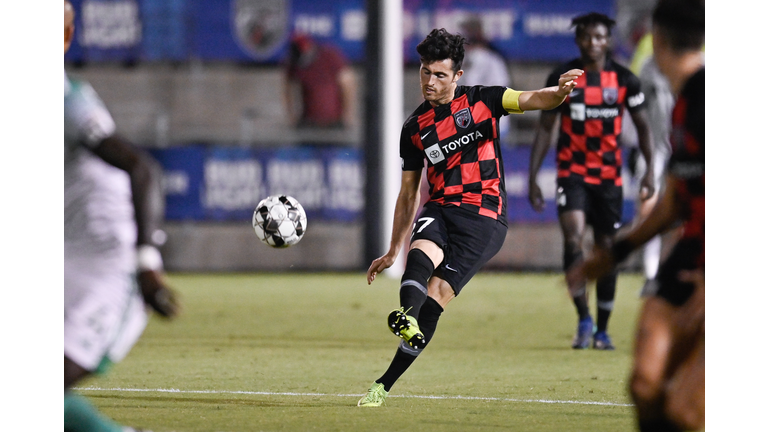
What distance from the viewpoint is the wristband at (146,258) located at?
3.76m

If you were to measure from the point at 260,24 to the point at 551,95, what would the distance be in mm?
8870

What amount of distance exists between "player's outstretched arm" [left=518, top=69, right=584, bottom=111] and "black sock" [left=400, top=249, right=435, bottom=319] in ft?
2.92

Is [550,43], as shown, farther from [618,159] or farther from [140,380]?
[140,380]

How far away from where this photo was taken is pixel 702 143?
3.83 m

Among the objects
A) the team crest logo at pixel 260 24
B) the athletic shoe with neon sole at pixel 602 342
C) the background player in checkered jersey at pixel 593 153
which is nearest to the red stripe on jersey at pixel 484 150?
the background player in checkered jersey at pixel 593 153

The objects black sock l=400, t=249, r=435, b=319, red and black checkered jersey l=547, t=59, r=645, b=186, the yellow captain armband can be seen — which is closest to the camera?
black sock l=400, t=249, r=435, b=319

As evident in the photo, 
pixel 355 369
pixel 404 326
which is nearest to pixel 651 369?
pixel 404 326

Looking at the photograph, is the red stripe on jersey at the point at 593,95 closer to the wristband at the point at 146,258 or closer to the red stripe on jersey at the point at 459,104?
the red stripe on jersey at the point at 459,104

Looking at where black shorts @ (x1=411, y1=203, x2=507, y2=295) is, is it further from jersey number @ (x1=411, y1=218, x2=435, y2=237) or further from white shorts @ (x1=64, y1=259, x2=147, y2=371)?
white shorts @ (x1=64, y1=259, x2=147, y2=371)

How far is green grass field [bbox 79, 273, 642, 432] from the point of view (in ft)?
17.0

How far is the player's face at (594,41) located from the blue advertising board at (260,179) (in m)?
5.67

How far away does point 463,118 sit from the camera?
5746 mm

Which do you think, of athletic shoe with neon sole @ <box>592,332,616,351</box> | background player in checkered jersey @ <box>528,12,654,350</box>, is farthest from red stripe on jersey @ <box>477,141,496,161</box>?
athletic shoe with neon sole @ <box>592,332,616,351</box>
